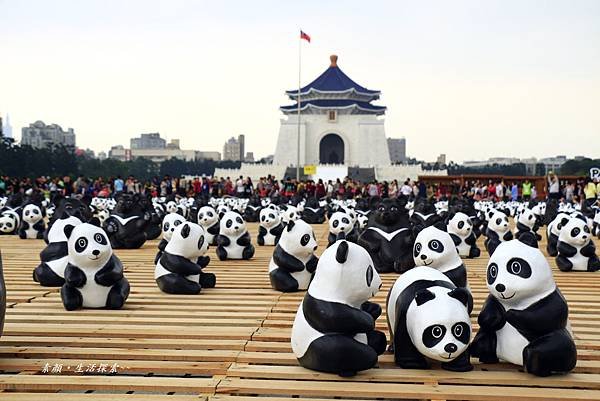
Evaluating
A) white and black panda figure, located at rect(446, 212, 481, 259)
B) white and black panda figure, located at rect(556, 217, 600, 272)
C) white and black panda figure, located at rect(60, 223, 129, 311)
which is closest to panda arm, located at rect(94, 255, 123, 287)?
white and black panda figure, located at rect(60, 223, 129, 311)

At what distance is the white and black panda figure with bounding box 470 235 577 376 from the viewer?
364 cm

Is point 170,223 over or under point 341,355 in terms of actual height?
over

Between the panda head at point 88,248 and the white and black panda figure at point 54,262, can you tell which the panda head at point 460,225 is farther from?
the panda head at point 88,248

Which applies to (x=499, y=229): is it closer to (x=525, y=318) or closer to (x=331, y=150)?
(x=525, y=318)

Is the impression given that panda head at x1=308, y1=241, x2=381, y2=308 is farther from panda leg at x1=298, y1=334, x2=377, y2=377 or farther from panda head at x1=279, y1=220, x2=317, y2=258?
panda head at x1=279, y1=220, x2=317, y2=258

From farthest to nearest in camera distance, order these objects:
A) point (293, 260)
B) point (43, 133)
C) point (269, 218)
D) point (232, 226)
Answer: point (43, 133) → point (269, 218) → point (232, 226) → point (293, 260)

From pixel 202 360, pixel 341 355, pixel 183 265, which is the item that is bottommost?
pixel 202 360

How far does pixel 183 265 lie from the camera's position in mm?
→ 5914

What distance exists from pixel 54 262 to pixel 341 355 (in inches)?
145

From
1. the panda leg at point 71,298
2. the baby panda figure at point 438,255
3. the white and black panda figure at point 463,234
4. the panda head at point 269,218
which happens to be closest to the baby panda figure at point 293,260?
the baby panda figure at point 438,255

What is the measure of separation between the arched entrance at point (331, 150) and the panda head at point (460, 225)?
1689 inches

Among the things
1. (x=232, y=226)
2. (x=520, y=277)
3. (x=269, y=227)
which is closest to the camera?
(x=520, y=277)

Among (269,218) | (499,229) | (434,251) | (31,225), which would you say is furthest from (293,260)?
(31,225)

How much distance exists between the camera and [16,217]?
12438 mm
